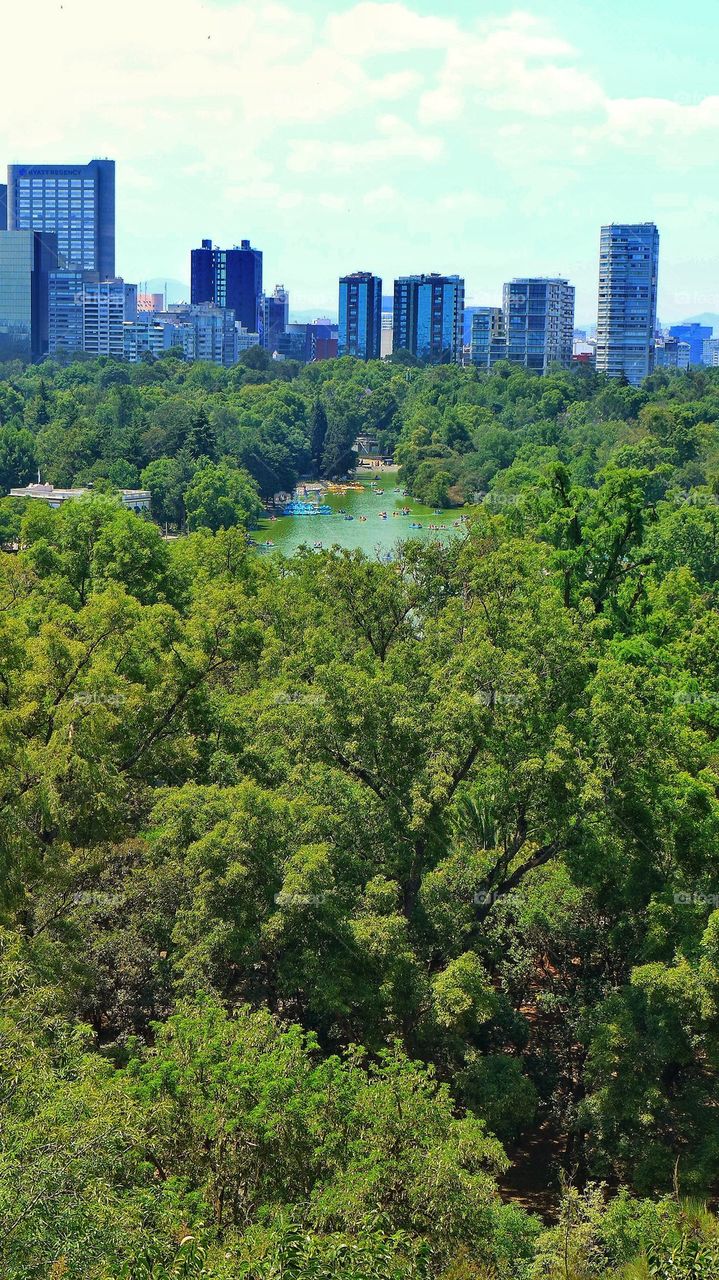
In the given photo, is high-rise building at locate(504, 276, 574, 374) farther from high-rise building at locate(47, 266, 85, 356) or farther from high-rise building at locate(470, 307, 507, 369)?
high-rise building at locate(47, 266, 85, 356)

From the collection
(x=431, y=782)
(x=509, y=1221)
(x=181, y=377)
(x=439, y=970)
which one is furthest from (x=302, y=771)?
(x=181, y=377)

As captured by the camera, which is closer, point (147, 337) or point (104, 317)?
point (104, 317)

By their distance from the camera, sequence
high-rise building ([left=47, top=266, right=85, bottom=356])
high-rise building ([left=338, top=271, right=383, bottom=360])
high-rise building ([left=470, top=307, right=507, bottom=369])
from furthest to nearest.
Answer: high-rise building ([left=338, top=271, right=383, bottom=360]) → high-rise building ([left=47, top=266, right=85, bottom=356]) → high-rise building ([left=470, top=307, right=507, bottom=369])

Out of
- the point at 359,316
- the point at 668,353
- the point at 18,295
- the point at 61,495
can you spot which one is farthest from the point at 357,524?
the point at 668,353

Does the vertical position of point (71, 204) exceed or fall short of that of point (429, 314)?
it exceeds it

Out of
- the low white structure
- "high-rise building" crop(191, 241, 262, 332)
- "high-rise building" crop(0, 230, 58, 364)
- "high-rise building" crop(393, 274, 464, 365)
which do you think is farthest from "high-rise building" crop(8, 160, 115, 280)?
the low white structure

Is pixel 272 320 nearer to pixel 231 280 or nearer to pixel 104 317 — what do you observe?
pixel 231 280

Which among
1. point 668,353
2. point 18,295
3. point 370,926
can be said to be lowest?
point 370,926
